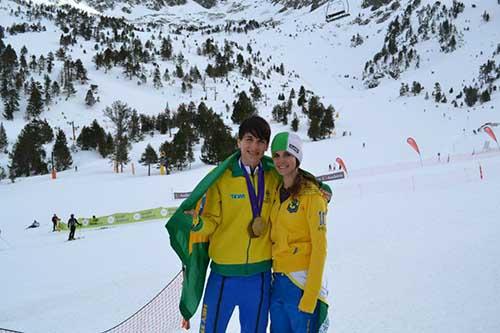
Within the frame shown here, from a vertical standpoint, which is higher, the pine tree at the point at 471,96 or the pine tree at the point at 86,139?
the pine tree at the point at 471,96

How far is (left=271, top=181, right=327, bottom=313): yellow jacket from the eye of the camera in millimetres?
2516

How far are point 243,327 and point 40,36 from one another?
87.9 m

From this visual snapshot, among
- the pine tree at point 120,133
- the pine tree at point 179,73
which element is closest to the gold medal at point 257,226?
the pine tree at point 120,133

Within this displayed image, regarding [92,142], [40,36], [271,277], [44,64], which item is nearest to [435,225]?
[271,277]

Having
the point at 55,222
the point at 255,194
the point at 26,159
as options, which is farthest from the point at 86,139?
the point at 255,194

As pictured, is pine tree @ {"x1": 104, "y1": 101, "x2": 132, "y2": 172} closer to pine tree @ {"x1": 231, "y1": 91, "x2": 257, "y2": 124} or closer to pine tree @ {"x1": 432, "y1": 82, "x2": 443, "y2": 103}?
pine tree @ {"x1": 231, "y1": 91, "x2": 257, "y2": 124}

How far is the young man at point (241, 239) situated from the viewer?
274cm

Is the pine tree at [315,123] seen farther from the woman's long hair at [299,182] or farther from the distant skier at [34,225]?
the woman's long hair at [299,182]

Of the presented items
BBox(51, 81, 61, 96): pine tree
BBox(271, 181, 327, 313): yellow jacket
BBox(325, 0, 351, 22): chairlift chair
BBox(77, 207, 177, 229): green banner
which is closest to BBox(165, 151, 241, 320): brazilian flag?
BBox(271, 181, 327, 313): yellow jacket

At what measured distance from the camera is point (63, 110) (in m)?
52.6

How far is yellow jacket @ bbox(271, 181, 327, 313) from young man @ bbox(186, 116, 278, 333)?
0.12 metres

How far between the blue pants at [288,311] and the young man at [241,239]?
4.5 inches

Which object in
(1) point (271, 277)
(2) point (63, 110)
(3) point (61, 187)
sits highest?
(2) point (63, 110)

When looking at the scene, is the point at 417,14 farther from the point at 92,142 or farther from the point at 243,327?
the point at 243,327
